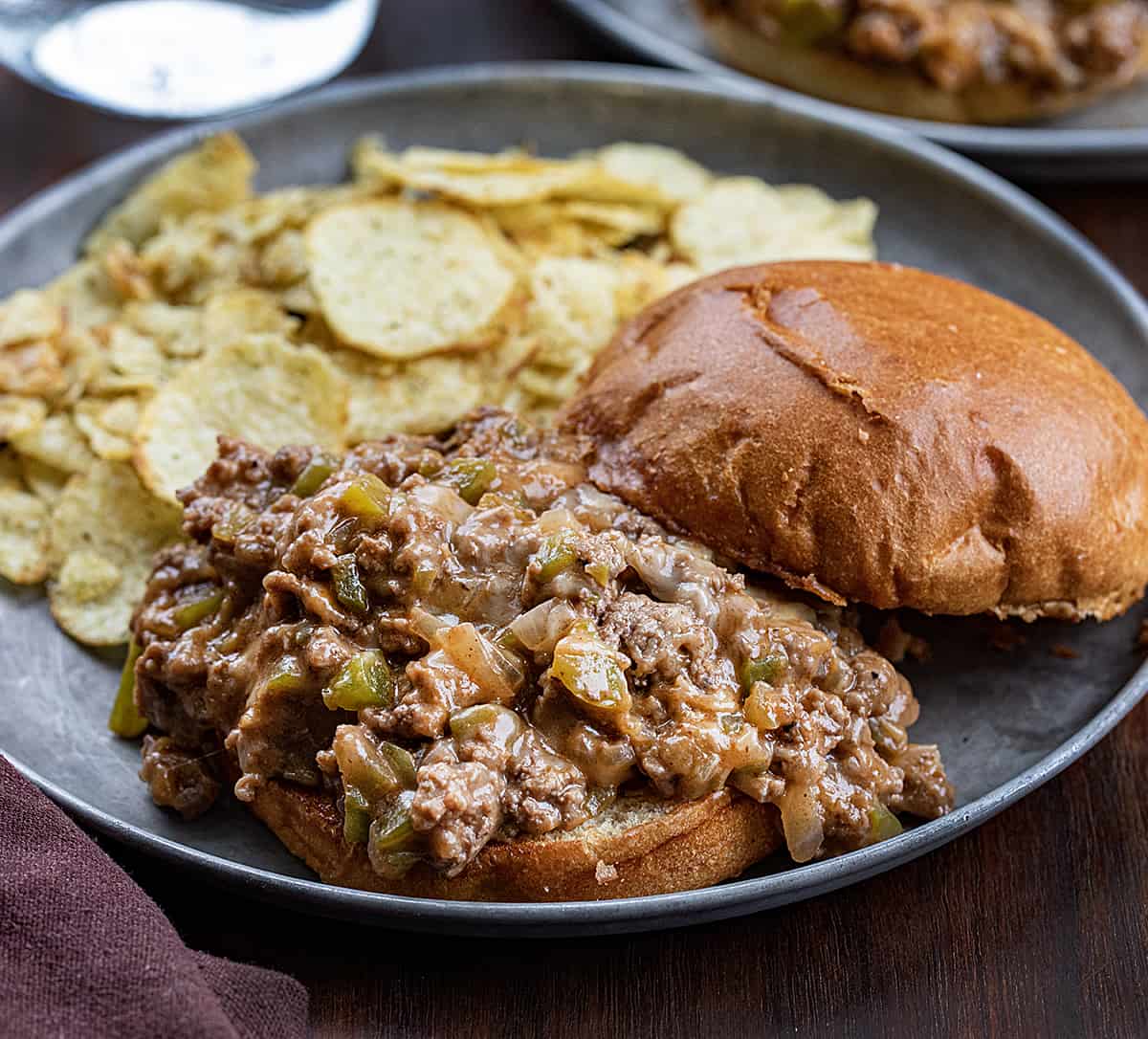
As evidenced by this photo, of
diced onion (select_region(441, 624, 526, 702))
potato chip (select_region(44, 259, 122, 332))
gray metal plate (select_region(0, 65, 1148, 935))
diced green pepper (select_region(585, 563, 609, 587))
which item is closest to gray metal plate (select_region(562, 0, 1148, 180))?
gray metal plate (select_region(0, 65, 1148, 935))

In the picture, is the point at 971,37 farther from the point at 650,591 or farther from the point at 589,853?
the point at 589,853

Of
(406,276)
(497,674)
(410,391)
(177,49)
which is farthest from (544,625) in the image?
(177,49)

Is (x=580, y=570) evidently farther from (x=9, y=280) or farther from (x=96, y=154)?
(x=96, y=154)

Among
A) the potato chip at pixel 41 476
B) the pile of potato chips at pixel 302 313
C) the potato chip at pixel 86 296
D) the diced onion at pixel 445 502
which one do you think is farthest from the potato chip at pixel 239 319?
the diced onion at pixel 445 502

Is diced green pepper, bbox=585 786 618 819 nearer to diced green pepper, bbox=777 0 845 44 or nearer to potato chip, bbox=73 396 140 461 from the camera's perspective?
potato chip, bbox=73 396 140 461

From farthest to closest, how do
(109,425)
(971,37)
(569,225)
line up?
1. (971,37)
2. (569,225)
3. (109,425)

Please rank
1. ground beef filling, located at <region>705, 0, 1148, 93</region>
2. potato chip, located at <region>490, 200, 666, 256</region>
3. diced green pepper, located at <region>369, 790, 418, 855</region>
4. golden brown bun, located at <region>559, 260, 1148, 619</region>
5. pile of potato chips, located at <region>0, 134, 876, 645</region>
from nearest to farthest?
diced green pepper, located at <region>369, 790, 418, 855</region>
golden brown bun, located at <region>559, 260, 1148, 619</region>
pile of potato chips, located at <region>0, 134, 876, 645</region>
potato chip, located at <region>490, 200, 666, 256</region>
ground beef filling, located at <region>705, 0, 1148, 93</region>
